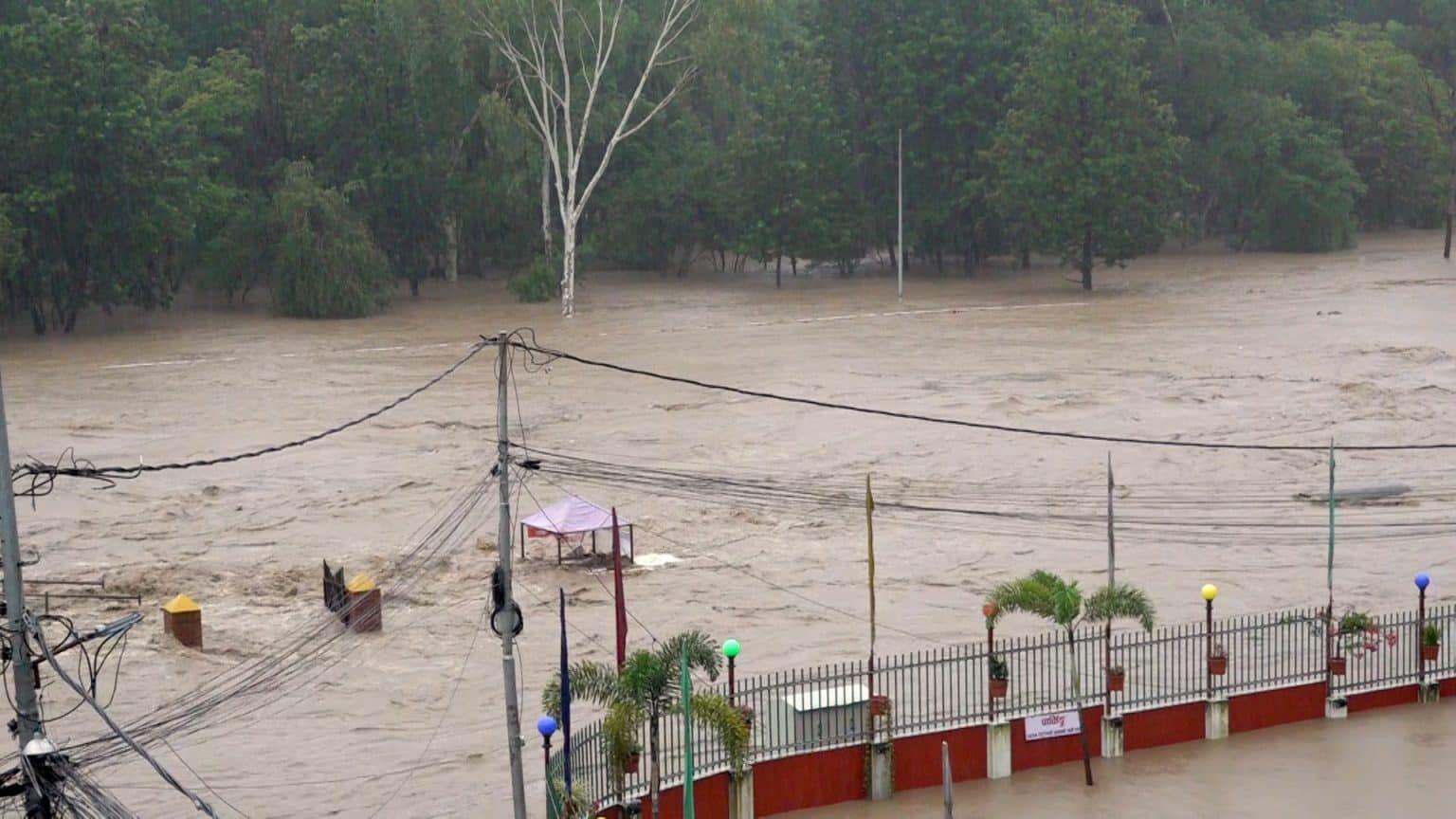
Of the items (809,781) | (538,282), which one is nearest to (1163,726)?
→ (809,781)

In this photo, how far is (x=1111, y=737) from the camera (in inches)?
743

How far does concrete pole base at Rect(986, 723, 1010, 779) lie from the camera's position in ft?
60.0

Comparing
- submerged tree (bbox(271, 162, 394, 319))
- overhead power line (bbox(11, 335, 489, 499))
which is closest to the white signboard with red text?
overhead power line (bbox(11, 335, 489, 499))

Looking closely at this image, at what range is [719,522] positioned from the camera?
30344 mm

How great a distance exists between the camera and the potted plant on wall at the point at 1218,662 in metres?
19.2

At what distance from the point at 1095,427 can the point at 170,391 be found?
2159 centimetres

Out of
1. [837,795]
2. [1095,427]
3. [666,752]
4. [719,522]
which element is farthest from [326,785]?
[1095,427]

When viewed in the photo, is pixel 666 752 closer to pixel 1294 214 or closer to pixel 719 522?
pixel 719 522

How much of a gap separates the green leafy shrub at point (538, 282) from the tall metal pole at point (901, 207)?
1137cm

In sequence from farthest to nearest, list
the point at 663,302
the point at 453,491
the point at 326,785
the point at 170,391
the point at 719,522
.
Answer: the point at 663,302 → the point at 170,391 → the point at 453,491 → the point at 719,522 → the point at 326,785

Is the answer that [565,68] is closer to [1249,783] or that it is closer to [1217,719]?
[1217,719]

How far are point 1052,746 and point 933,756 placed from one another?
56.8 inches

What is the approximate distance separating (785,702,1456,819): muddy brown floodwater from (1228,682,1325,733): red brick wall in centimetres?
12

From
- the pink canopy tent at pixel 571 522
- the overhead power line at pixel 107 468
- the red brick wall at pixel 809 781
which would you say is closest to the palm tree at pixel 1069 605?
the red brick wall at pixel 809 781
